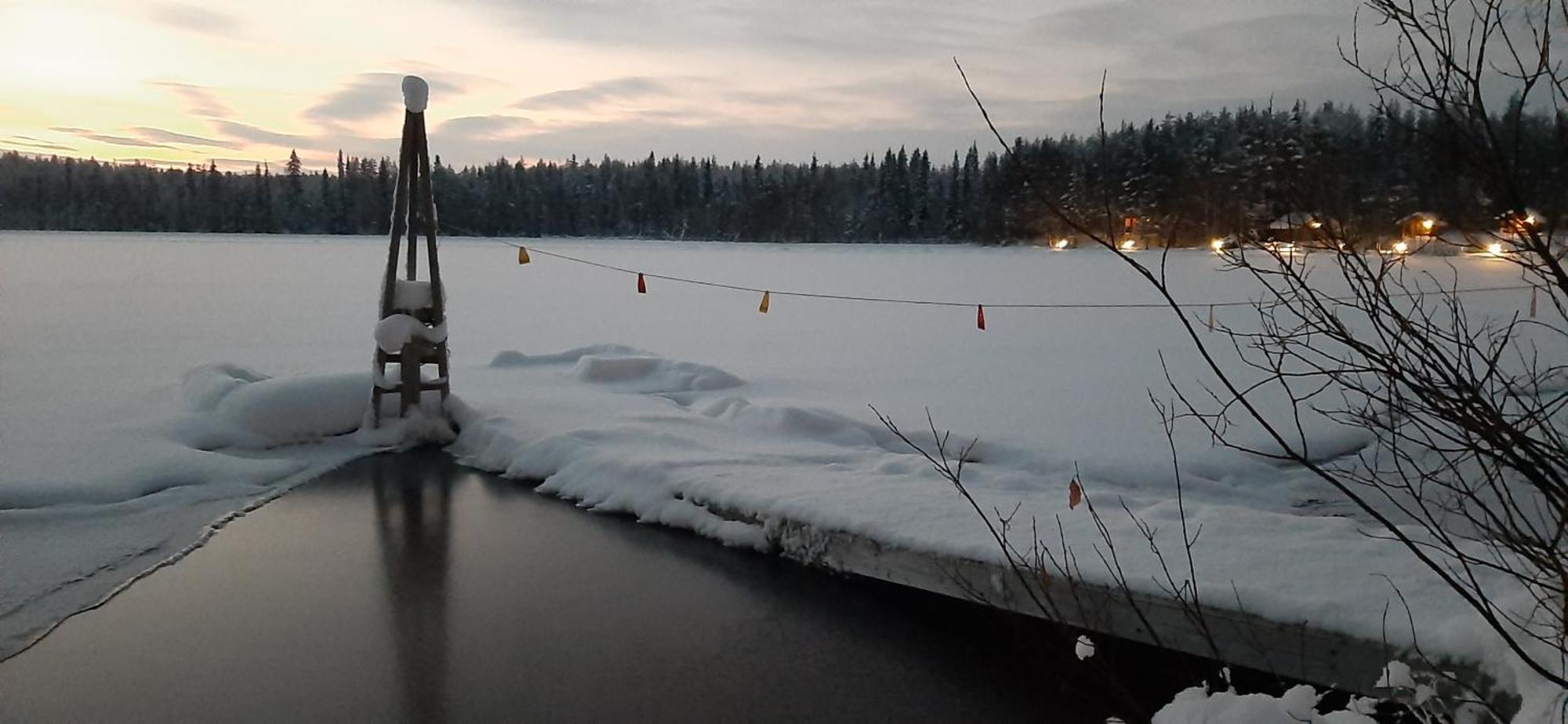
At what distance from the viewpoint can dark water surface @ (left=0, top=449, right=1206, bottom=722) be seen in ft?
13.0

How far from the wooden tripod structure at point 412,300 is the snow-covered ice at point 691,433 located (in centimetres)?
24

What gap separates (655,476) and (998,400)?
4.94 m

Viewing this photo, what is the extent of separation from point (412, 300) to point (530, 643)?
4661 mm

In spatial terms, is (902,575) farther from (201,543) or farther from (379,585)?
(201,543)

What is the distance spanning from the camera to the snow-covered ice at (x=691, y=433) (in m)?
4.92

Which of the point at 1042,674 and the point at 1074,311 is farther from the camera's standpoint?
the point at 1074,311

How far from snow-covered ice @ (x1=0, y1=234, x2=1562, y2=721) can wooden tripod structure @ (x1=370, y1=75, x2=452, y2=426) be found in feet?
0.80

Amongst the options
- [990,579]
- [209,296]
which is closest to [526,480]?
[990,579]

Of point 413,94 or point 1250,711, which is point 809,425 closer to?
point 413,94

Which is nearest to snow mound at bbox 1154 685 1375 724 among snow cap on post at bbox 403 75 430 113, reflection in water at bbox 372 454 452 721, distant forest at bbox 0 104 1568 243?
reflection in water at bbox 372 454 452 721

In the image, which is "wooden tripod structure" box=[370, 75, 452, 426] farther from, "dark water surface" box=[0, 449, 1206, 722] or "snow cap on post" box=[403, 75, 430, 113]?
"dark water surface" box=[0, 449, 1206, 722]

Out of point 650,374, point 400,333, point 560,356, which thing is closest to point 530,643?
point 400,333

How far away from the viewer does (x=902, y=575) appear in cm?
516

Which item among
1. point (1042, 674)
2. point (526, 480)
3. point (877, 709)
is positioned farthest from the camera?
point (526, 480)
